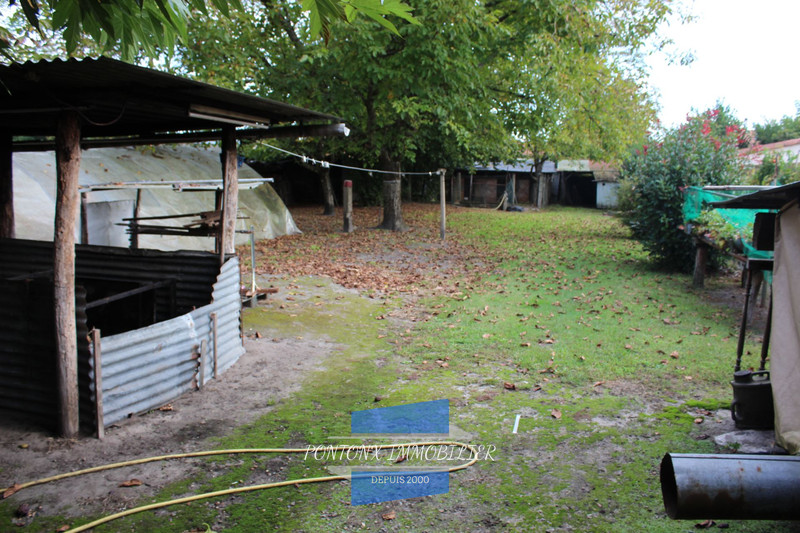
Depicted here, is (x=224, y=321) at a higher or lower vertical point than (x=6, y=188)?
lower

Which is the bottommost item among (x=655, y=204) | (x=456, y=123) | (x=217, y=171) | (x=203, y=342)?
(x=203, y=342)

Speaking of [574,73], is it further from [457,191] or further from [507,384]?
[457,191]

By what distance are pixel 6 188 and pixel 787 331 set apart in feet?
29.2

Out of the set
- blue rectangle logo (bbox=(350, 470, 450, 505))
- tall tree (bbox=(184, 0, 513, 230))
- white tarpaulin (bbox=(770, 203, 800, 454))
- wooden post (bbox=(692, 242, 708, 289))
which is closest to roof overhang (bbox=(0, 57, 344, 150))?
blue rectangle logo (bbox=(350, 470, 450, 505))

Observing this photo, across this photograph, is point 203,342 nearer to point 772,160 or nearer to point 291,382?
point 291,382

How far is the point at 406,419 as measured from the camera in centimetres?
545

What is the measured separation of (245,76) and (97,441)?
38.7 ft

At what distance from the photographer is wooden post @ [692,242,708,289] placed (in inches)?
441

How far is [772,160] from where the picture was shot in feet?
55.8

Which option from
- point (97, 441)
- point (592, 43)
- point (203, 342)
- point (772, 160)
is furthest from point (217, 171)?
point (772, 160)

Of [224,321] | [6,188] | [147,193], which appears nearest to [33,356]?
[224,321]

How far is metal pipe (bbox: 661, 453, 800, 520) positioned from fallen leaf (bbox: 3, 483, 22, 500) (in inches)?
170

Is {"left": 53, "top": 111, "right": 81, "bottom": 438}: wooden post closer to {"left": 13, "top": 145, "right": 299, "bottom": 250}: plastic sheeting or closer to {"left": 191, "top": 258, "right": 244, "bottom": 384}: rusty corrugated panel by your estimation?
{"left": 191, "top": 258, "right": 244, "bottom": 384}: rusty corrugated panel

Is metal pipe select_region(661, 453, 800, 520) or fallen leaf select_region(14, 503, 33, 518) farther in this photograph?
fallen leaf select_region(14, 503, 33, 518)
